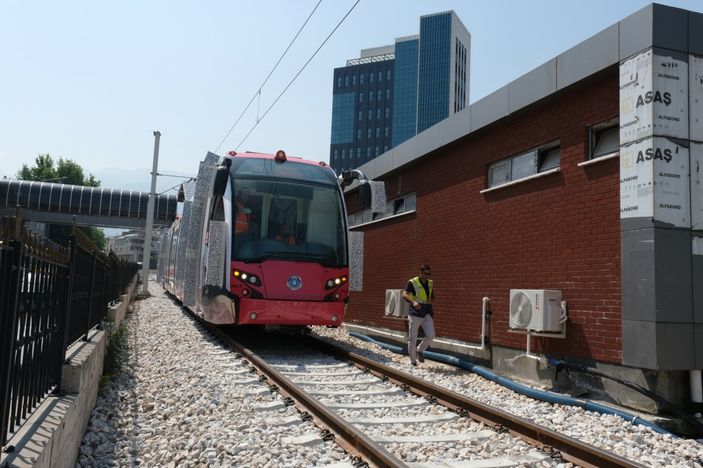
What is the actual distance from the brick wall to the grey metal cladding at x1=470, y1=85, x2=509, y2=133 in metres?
0.22

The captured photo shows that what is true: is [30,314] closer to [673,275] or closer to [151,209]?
[673,275]

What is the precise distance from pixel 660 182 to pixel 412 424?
12.8ft

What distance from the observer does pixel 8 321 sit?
307 centimetres

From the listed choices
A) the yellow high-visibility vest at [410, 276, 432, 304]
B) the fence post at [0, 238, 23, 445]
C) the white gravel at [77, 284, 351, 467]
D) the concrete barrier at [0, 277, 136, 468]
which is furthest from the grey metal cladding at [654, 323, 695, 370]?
the fence post at [0, 238, 23, 445]

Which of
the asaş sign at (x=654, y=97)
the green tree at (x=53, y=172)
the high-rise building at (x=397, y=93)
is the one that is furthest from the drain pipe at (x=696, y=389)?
the high-rise building at (x=397, y=93)

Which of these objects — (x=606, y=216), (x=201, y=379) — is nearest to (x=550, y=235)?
(x=606, y=216)

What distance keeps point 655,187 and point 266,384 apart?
519cm

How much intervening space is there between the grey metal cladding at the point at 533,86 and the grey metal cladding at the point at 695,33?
172cm

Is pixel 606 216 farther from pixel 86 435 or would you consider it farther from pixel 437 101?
pixel 437 101

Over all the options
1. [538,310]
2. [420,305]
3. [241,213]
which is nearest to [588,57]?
[538,310]

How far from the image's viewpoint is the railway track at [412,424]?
466cm

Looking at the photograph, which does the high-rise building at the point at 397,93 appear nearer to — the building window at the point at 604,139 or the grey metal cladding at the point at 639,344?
the building window at the point at 604,139

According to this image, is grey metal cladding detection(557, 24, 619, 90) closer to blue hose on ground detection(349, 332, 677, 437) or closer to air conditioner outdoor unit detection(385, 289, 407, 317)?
blue hose on ground detection(349, 332, 677, 437)

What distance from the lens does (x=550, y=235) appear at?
8453 millimetres
